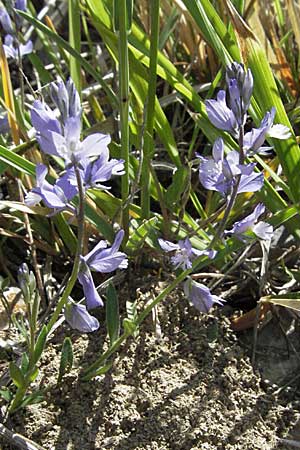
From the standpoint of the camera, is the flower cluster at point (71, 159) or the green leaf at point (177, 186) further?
the green leaf at point (177, 186)

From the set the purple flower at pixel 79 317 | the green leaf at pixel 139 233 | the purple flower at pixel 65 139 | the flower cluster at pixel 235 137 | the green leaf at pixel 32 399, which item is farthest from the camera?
the green leaf at pixel 139 233

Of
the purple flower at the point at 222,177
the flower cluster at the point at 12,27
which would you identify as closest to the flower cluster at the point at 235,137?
the purple flower at the point at 222,177

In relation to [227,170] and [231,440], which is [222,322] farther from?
[227,170]

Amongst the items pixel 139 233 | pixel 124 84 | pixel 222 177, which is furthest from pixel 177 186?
pixel 222 177

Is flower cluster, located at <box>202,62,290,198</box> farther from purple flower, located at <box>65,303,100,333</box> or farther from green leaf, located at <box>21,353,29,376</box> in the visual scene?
green leaf, located at <box>21,353,29,376</box>

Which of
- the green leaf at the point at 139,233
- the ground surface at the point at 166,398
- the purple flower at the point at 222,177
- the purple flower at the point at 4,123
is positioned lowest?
the ground surface at the point at 166,398

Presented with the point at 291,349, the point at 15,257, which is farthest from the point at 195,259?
the point at 15,257

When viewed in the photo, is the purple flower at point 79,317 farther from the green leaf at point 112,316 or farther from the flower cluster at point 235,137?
the flower cluster at point 235,137

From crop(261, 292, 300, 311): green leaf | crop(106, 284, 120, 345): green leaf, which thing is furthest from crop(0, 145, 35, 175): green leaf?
crop(261, 292, 300, 311): green leaf
